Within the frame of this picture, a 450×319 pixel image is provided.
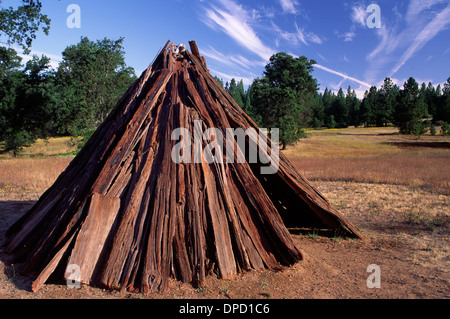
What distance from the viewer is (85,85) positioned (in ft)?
84.8

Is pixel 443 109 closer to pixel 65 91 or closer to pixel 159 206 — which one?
pixel 65 91

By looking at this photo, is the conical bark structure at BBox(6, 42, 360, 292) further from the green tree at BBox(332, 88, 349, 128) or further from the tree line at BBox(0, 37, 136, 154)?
the green tree at BBox(332, 88, 349, 128)

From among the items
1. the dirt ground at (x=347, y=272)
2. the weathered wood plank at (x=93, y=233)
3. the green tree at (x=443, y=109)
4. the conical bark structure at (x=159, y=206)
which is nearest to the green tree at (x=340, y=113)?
the green tree at (x=443, y=109)

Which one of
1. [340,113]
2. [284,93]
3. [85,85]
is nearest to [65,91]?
[85,85]

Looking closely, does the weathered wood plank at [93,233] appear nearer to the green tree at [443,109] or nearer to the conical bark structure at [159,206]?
the conical bark structure at [159,206]

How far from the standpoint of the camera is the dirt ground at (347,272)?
3.77 metres

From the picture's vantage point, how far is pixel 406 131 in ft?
163

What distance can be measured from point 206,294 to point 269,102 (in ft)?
104

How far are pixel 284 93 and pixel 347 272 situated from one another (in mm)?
29866

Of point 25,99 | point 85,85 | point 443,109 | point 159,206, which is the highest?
point 443,109

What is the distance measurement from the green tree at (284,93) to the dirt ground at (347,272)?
26308 millimetres

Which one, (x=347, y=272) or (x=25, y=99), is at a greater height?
(x=25, y=99)
